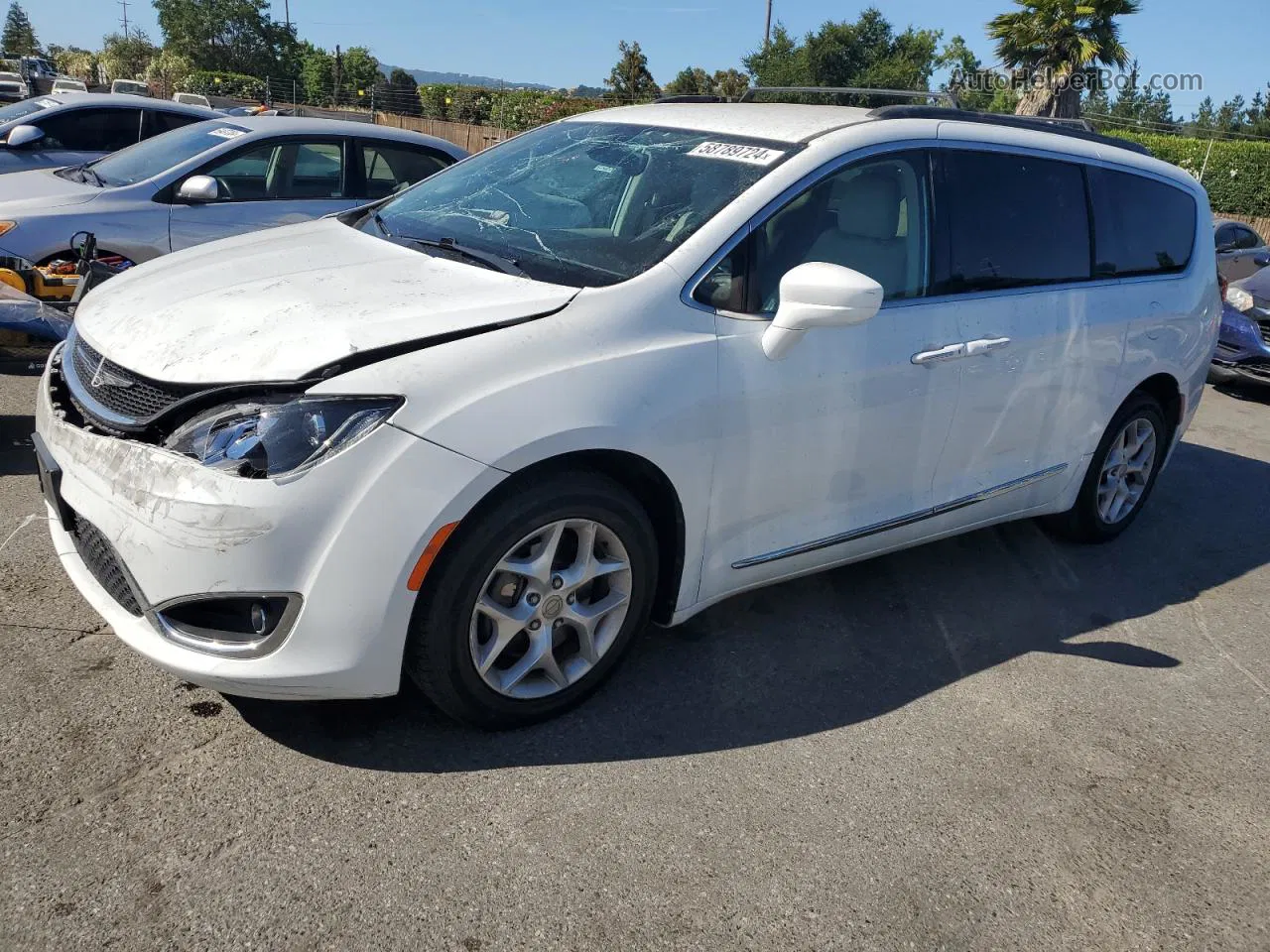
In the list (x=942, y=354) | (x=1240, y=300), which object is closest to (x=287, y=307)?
(x=942, y=354)

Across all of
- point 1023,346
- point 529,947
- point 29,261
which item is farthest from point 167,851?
Result: point 29,261

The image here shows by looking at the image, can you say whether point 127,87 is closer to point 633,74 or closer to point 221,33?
point 633,74

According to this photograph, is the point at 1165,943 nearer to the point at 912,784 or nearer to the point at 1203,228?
the point at 912,784

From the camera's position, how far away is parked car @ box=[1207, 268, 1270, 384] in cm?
900

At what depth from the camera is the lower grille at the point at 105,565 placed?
2725 millimetres

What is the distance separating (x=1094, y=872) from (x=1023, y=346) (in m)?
1.95

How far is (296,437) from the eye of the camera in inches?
99.5

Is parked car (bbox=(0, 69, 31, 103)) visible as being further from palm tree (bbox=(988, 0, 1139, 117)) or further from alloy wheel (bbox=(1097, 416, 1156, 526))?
alloy wheel (bbox=(1097, 416, 1156, 526))

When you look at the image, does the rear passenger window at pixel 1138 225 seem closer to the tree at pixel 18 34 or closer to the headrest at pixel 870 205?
the headrest at pixel 870 205

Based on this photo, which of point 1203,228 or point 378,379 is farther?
point 1203,228

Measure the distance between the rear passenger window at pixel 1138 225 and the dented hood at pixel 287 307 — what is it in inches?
105

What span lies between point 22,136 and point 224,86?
46523 mm

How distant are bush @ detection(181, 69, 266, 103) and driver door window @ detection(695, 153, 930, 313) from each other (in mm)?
49043

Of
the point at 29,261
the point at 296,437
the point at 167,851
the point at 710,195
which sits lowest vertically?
the point at 167,851
